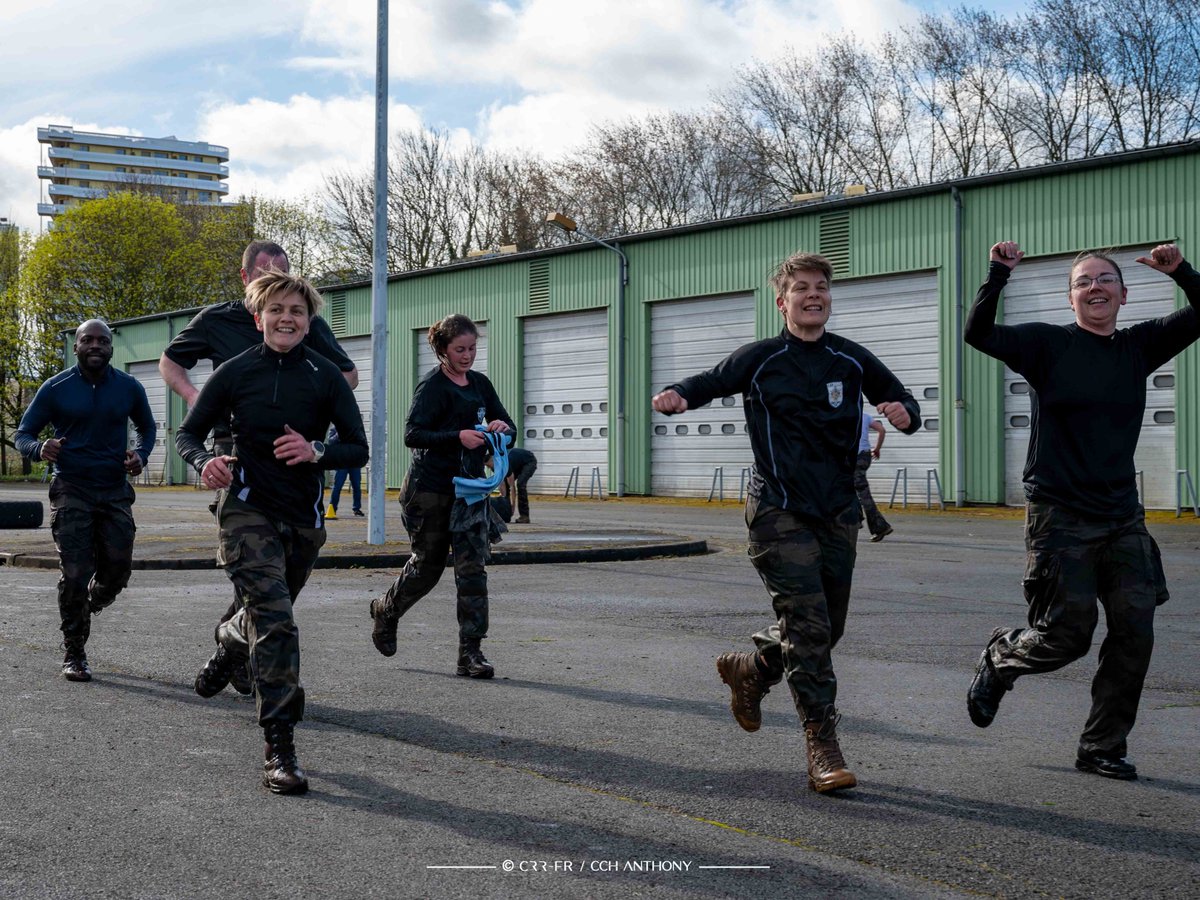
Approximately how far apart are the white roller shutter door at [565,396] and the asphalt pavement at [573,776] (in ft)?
81.7

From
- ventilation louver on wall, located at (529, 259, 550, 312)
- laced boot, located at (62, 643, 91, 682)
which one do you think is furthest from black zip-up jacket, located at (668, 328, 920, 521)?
ventilation louver on wall, located at (529, 259, 550, 312)

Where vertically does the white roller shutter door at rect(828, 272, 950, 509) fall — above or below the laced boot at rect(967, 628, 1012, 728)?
above

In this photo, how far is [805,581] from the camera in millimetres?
4883

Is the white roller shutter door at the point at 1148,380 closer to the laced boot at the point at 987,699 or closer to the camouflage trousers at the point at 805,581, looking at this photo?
the laced boot at the point at 987,699

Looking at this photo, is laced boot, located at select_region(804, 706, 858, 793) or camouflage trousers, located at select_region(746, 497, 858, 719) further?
camouflage trousers, located at select_region(746, 497, 858, 719)

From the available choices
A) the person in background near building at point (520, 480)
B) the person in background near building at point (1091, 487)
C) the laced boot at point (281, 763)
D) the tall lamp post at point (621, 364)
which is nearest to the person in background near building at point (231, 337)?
the laced boot at point (281, 763)

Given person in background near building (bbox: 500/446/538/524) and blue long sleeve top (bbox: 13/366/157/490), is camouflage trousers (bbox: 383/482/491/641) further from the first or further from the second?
person in background near building (bbox: 500/446/538/524)

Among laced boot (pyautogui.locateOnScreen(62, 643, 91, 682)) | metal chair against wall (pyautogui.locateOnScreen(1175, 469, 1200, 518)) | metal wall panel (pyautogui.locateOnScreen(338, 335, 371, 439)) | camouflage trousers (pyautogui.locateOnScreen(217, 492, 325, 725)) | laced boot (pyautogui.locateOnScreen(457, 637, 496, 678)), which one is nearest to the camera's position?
camouflage trousers (pyautogui.locateOnScreen(217, 492, 325, 725))

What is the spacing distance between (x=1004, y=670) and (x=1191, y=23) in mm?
34588

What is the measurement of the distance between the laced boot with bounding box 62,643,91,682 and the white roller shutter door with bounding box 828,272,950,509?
21.9m

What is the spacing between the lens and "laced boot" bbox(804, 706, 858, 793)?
455 cm

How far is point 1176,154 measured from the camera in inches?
961

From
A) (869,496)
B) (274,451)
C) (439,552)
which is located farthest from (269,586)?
(869,496)

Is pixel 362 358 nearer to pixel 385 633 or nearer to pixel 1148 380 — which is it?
pixel 1148 380
